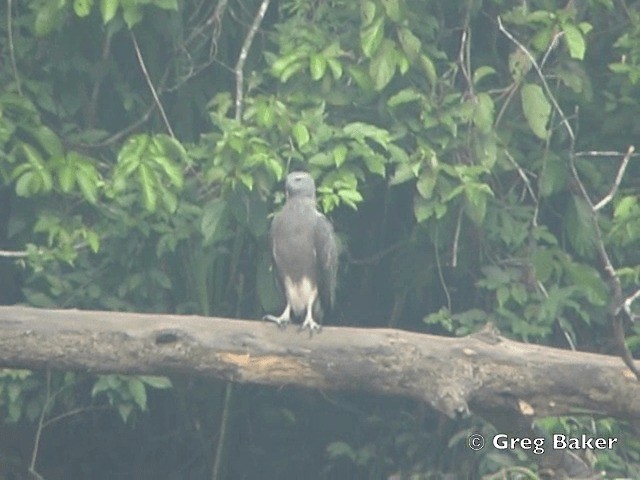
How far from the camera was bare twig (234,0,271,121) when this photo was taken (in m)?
6.37

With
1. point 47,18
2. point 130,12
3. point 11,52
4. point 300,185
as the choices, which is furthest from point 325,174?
point 11,52

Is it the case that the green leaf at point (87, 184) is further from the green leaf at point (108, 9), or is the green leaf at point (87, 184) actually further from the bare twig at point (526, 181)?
the bare twig at point (526, 181)

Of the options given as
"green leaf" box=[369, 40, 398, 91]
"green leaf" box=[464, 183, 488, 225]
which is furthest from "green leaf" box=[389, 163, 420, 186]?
"green leaf" box=[369, 40, 398, 91]

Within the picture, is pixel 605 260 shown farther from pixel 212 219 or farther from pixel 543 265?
pixel 212 219

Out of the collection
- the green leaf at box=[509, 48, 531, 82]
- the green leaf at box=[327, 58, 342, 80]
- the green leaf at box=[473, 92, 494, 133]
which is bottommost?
the green leaf at box=[473, 92, 494, 133]

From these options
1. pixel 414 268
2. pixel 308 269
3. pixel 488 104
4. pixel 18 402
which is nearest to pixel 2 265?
pixel 18 402

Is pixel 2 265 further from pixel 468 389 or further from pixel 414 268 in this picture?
pixel 468 389

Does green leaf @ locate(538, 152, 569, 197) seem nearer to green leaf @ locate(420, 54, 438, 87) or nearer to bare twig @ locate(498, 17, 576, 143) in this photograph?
bare twig @ locate(498, 17, 576, 143)

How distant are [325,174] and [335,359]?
3.19ft

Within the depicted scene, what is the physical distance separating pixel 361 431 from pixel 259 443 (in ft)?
1.79

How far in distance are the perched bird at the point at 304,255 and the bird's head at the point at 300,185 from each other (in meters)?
0.07

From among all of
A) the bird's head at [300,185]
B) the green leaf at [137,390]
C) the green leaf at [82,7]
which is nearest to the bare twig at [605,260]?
the bird's head at [300,185]

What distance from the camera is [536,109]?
6.26 meters

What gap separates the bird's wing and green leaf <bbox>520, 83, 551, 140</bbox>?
3.21ft
